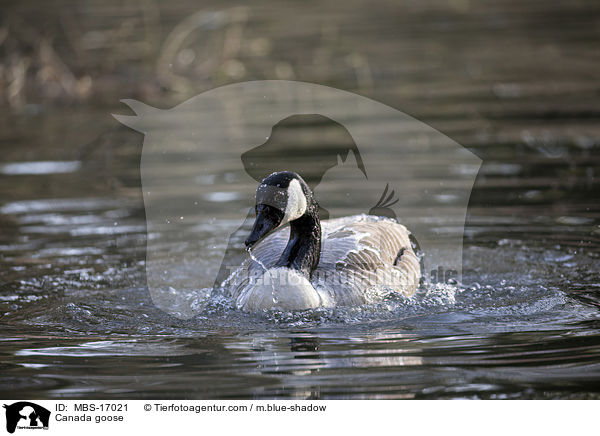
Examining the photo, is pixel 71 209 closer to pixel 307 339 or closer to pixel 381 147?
pixel 381 147

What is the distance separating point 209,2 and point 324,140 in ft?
44.7

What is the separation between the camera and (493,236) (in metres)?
9.87

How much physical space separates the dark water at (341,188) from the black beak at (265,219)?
73 centimetres

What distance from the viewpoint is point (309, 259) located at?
26.0 feet

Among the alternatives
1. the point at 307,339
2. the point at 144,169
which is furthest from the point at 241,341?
the point at 144,169

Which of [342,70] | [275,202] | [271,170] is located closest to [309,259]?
[275,202]

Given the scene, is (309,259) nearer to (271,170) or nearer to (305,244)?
(305,244)

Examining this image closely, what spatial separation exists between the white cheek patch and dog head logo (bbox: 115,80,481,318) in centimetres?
122

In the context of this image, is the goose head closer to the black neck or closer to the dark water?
the black neck

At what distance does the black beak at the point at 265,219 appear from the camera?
7.33m

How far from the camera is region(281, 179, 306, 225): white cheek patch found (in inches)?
295

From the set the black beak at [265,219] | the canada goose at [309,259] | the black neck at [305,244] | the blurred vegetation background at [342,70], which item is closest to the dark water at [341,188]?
the blurred vegetation background at [342,70]
